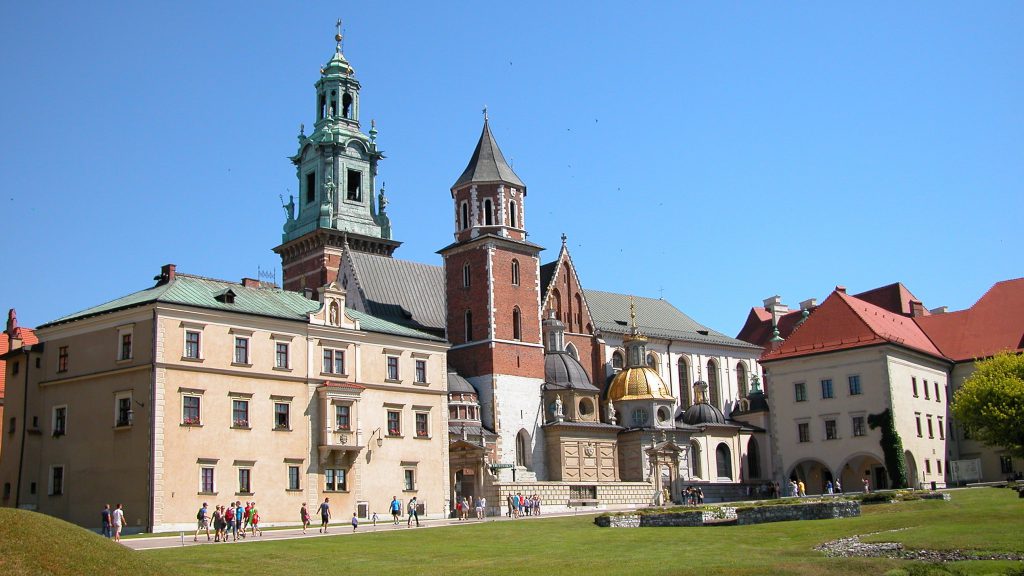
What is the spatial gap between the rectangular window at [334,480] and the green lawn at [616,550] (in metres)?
12.0

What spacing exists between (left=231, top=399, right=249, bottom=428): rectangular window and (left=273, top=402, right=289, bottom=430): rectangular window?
1.36 meters

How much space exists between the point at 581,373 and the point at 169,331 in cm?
3120

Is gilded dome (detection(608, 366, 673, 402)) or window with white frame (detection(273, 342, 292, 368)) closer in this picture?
window with white frame (detection(273, 342, 292, 368))

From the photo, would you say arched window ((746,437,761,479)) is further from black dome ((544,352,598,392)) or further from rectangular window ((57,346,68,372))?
rectangular window ((57,346,68,372))

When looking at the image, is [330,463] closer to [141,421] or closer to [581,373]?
[141,421]

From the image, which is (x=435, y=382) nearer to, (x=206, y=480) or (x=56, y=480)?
(x=206, y=480)

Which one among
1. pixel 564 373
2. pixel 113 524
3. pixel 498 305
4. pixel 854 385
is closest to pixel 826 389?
pixel 854 385

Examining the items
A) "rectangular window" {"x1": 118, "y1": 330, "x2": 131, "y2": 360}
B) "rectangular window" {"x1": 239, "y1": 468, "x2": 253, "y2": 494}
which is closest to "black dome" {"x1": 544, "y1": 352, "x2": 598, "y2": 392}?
"rectangular window" {"x1": 239, "y1": 468, "x2": 253, "y2": 494}

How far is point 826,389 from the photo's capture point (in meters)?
66.4

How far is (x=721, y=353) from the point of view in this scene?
87438 millimetres

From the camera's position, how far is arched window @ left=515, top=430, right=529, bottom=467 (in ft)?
215

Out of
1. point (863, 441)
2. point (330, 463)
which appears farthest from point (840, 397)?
point (330, 463)

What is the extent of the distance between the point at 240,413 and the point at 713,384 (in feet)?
154

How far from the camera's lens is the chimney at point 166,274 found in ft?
163
